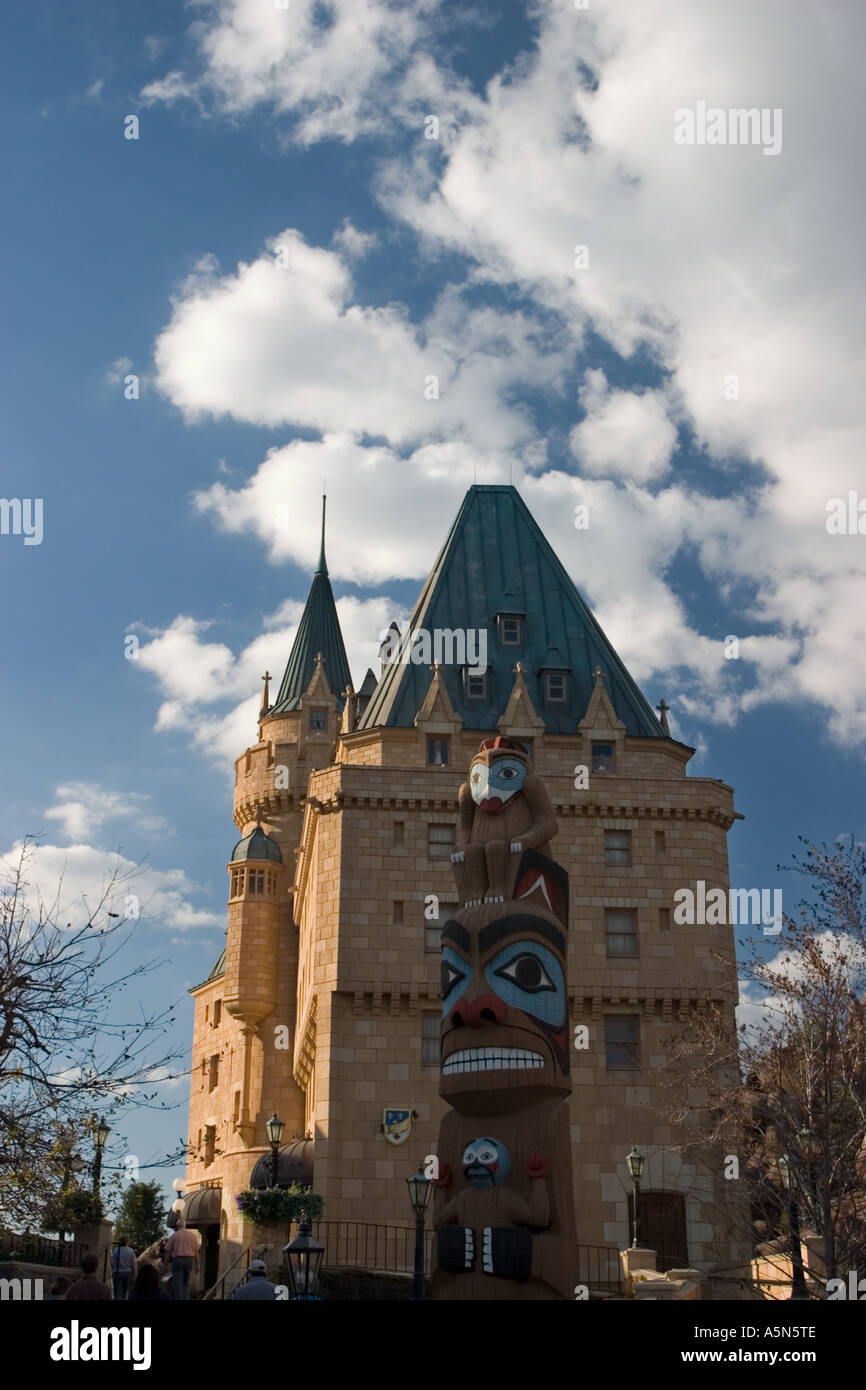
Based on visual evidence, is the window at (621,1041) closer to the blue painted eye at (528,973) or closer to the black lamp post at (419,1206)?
the black lamp post at (419,1206)

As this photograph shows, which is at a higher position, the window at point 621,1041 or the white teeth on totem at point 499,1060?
the window at point 621,1041

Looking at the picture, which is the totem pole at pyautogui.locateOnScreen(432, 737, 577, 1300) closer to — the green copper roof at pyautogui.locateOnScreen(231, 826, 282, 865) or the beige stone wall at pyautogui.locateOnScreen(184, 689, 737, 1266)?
the beige stone wall at pyautogui.locateOnScreen(184, 689, 737, 1266)

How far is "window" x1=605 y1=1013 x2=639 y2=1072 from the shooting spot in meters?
43.2

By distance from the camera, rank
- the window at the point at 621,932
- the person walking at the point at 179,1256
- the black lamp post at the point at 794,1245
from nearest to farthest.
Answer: the person walking at the point at 179,1256 → the black lamp post at the point at 794,1245 → the window at the point at 621,932

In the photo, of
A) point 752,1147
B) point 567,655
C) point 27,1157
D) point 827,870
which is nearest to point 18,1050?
point 27,1157

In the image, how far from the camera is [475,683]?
52.7m

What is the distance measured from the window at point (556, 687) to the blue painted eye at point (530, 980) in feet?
93.1

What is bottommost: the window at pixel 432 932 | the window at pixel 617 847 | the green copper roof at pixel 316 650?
the window at pixel 432 932

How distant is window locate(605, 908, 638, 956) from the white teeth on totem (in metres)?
20.6

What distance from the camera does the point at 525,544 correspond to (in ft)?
188

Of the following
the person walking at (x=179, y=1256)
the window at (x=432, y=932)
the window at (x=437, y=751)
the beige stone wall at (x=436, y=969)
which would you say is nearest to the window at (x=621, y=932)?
the beige stone wall at (x=436, y=969)

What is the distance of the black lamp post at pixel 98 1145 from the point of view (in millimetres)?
19250
